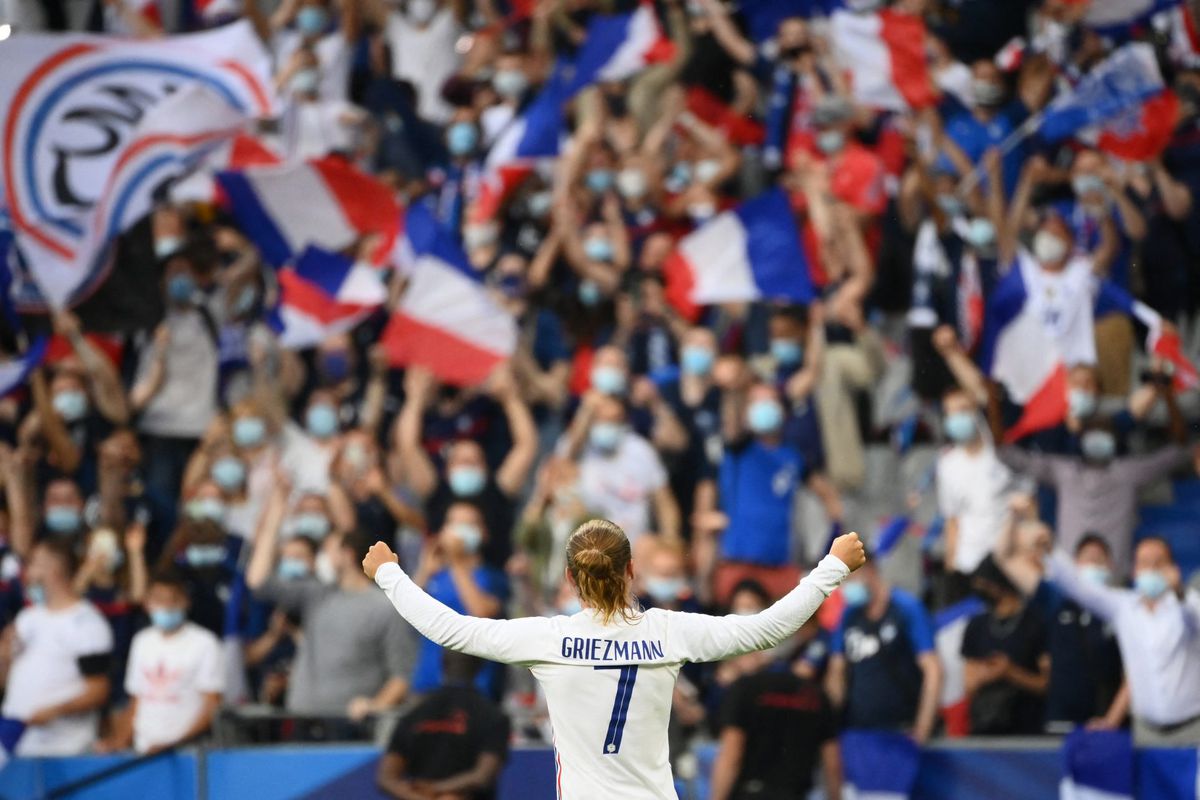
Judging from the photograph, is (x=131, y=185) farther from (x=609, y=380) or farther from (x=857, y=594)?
(x=857, y=594)

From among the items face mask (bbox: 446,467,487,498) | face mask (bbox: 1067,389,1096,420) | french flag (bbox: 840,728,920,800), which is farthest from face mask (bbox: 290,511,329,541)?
face mask (bbox: 1067,389,1096,420)

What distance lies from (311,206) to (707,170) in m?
2.72

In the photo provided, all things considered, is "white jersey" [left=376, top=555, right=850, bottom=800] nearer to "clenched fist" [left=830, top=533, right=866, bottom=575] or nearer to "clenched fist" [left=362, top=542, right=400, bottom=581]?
"clenched fist" [left=830, top=533, right=866, bottom=575]

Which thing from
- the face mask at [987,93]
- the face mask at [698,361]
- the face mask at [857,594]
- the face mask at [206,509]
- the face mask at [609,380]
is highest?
the face mask at [987,93]

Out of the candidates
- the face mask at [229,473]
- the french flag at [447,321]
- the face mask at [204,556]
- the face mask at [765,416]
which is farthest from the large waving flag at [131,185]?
the face mask at [765,416]

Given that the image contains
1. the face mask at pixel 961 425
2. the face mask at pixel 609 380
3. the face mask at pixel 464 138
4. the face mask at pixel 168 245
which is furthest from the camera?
the face mask at pixel 464 138

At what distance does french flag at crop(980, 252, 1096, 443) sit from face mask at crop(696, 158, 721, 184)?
227cm

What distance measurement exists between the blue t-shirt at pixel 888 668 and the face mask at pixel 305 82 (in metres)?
6.95

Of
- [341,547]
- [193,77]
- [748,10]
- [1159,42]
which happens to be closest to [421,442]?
[341,547]

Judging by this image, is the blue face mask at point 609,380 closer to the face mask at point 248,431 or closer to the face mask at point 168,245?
the face mask at point 248,431

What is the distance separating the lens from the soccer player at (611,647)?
608 centimetres

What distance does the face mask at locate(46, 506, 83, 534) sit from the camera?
13.4 metres

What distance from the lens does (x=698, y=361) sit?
520 inches

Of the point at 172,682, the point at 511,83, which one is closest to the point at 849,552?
the point at 172,682
